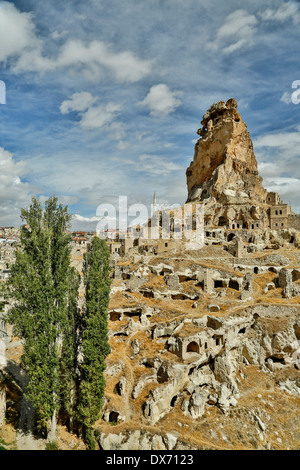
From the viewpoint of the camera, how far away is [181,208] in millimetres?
65938

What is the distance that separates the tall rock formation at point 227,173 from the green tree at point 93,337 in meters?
43.3

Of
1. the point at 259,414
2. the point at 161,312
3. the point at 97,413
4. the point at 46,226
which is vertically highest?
the point at 46,226

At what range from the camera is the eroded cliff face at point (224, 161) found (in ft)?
228

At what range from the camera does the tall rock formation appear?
202ft

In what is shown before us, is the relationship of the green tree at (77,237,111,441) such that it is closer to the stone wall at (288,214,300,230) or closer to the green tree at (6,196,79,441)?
the green tree at (6,196,79,441)

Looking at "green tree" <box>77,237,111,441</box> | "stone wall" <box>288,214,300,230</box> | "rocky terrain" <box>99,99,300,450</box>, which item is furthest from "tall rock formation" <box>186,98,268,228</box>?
"green tree" <box>77,237,111,441</box>

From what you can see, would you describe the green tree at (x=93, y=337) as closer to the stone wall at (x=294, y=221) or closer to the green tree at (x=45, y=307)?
the green tree at (x=45, y=307)

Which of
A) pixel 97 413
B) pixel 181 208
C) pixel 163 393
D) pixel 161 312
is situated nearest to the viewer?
pixel 97 413

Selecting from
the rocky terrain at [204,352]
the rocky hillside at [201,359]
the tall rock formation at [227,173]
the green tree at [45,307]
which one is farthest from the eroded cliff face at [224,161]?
the green tree at [45,307]

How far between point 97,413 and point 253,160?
2965 inches

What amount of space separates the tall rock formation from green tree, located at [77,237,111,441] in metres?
43.3

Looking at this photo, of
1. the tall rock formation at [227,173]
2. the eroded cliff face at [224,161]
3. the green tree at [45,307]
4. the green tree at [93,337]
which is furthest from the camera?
the eroded cliff face at [224,161]

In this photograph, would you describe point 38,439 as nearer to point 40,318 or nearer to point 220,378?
point 40,318
